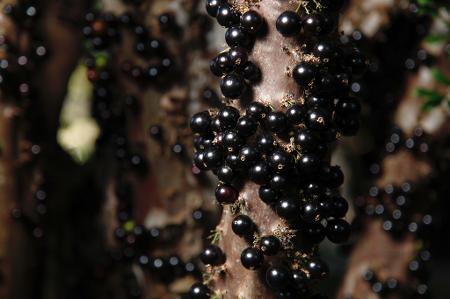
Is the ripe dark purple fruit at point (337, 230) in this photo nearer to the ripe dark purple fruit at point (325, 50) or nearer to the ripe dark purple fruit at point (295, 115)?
the ripe dark purple fruit at point (295, 115)

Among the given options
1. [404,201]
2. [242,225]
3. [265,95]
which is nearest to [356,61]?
[265,95]

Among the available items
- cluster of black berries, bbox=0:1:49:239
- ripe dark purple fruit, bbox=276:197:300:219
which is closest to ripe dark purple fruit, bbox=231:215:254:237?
ripe dark purple fruit, bbox=276:197:300:219

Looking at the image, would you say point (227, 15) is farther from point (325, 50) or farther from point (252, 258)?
point (252, 258)

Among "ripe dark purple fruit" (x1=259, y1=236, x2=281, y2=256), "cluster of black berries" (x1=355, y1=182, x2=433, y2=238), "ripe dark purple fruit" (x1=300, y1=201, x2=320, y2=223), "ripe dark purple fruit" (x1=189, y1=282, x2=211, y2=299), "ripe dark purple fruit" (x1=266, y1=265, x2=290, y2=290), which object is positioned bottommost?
"cluster of black berries" (x1=355, y1=182, x2=433, y2=238)

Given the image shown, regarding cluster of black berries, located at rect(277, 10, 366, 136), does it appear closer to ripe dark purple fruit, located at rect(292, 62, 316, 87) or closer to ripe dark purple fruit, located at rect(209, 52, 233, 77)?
ripe dark purple fruit, located at rect(292, 62, 316, 87)

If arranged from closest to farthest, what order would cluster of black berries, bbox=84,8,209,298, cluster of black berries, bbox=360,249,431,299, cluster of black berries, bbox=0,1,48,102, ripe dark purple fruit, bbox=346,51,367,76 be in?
1. ripe dark purple fruit, bbox=346,51,367,76
2. cluster of black berries, bbox=0,1,48,102
3. cluster of black berries, bbox=84,8,209,298
4. cluster of black berries, bbox=360,249,431,299

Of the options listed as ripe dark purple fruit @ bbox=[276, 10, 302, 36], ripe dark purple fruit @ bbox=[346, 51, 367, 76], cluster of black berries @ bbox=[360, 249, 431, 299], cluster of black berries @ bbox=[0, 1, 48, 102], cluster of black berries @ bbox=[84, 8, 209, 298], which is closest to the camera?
ripe dark purple fruit @ bbox=[276, 10, 302, 36]
